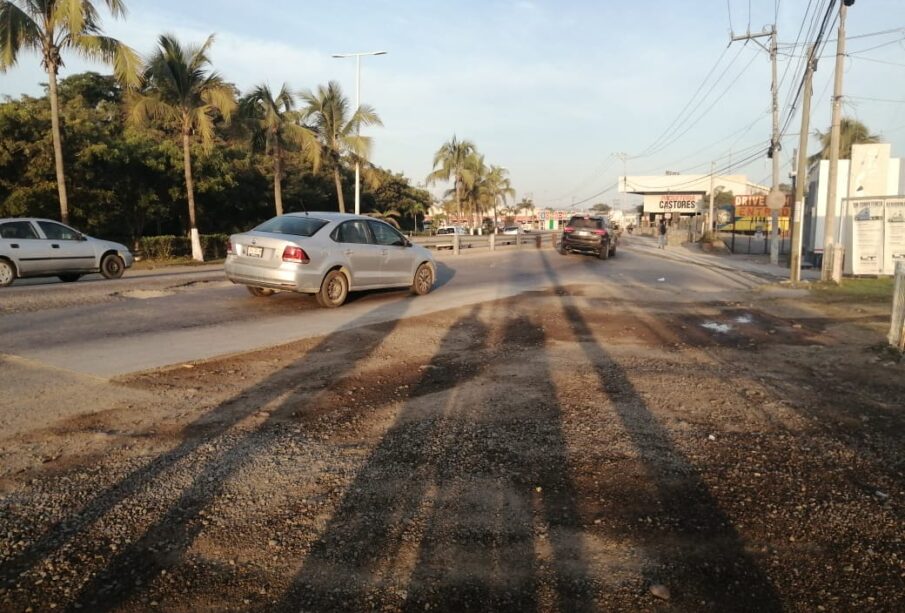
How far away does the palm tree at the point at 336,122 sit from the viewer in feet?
103

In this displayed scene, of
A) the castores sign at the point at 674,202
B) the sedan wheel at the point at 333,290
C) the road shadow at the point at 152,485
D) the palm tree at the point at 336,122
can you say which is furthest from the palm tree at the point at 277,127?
the castores sign at the point at 674,202

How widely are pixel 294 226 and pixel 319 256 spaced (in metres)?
0.78

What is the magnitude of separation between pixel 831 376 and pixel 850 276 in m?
14.4

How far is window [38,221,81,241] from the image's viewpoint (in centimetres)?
1389

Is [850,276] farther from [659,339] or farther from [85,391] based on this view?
[85,391]

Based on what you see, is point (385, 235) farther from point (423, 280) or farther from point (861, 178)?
point (861, 178)

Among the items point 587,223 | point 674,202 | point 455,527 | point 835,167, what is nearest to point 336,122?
point 587,223

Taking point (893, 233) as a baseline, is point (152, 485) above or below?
below

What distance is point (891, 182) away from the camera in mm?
24812

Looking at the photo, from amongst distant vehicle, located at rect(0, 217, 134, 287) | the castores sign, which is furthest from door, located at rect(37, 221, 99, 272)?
the castores sign

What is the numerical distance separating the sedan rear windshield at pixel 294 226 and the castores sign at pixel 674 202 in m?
70.0

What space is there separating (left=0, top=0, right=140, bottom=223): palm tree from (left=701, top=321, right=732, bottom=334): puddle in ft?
63.2

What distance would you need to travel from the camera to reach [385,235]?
12227mm

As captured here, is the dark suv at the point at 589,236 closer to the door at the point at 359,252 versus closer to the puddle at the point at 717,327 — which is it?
the puddle at the point at 717,327
